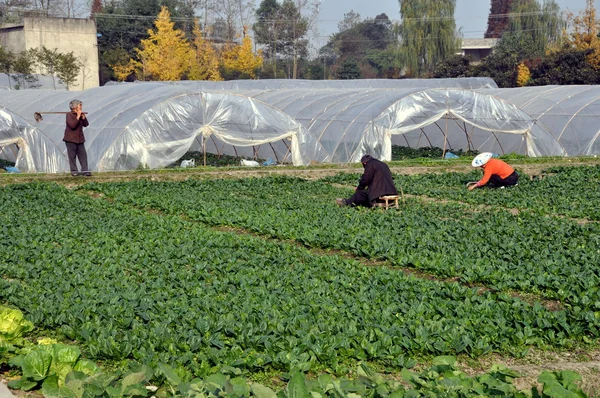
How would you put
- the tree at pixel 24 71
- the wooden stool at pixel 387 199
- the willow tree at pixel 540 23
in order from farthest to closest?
1. the willow tree at pixel 540 23
2. the tree at pixel 24 71
3. the wooden stool at pixel 387 199

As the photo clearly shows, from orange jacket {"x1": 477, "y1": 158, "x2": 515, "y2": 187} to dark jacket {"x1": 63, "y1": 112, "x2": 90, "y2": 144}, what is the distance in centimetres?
969

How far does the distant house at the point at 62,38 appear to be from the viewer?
58.2m

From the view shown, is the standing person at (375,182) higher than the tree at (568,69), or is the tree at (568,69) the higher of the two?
the tree at (568,69)

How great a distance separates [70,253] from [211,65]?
5177cm

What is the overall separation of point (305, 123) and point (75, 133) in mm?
11383

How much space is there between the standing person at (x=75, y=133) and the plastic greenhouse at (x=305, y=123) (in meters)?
2.43

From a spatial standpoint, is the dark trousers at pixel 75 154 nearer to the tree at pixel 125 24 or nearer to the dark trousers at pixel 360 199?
the dark trousers at pixel 360 199

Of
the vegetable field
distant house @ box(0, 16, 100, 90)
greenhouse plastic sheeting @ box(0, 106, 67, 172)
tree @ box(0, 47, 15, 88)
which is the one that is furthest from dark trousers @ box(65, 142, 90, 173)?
distant house @ box(0, 16, 100, 90)

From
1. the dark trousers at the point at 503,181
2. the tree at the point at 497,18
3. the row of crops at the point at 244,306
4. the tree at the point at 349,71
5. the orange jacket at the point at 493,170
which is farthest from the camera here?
the tree at the point at 497,18

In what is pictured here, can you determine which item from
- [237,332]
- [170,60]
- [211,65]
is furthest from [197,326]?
[211,65]

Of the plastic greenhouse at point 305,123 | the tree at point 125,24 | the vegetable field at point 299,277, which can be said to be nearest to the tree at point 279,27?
the tree at point 125,24

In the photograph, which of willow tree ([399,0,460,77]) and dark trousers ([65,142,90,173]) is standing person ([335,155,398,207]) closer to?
dark trousers ([65,142,90,173])

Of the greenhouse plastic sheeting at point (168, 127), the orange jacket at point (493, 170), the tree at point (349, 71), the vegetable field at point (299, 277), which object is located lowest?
the vegetable field at point (299, 277)

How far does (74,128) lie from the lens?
19781 millimetres
